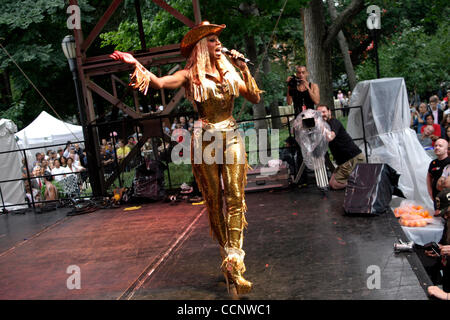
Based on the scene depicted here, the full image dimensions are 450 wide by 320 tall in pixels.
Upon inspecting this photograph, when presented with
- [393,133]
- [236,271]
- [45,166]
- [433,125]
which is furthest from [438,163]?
[45,166]

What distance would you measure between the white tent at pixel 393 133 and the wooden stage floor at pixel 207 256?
178 centimetres

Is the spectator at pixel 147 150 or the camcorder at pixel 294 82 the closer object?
the camcorder at pixel 294 82

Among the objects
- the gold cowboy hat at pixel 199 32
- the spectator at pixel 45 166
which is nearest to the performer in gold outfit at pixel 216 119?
the gold cowboy hat at pixel 199 32

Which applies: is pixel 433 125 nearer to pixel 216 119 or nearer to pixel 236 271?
pixel 216 119

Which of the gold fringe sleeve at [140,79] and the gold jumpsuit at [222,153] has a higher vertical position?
the gold fringe sleeve at [140,79]

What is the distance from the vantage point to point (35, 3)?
49.6 ft

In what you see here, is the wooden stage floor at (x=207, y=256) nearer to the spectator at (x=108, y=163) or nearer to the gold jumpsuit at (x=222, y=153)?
the gold jumpsuit at (x=222, y=153)

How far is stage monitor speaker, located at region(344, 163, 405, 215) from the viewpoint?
4.95 meters

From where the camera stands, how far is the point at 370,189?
16.7 ft

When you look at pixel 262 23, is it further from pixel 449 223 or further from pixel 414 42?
pixel 414 42

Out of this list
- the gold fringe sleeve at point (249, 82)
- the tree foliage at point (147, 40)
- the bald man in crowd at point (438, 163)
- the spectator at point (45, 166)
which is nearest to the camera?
the gold fringe sleeve at point (249, 82)

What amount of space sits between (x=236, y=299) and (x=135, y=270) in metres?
1.32

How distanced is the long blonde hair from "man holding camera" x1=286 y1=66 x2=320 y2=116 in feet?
11.1

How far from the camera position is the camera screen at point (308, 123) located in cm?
623
